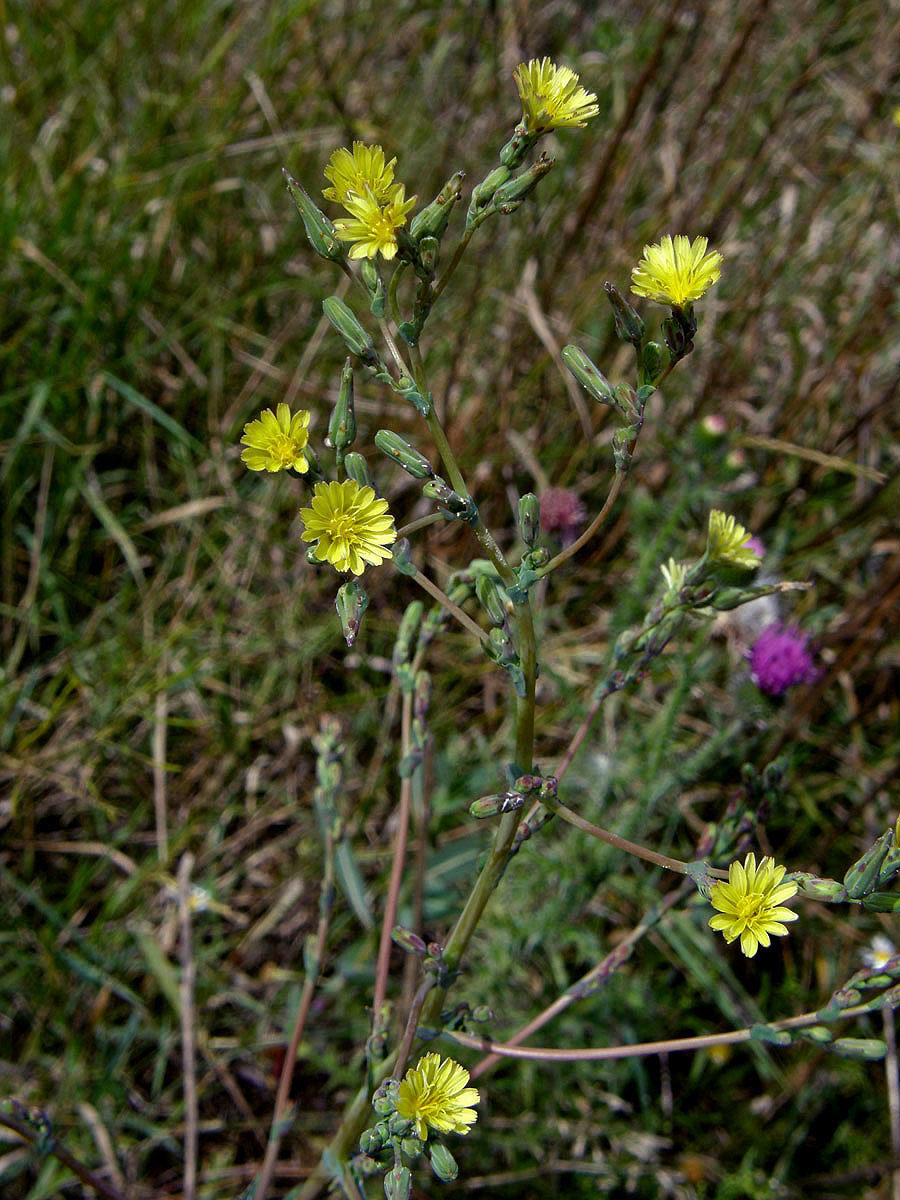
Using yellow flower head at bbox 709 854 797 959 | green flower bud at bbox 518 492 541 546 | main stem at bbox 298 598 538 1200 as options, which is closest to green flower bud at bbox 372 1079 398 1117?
main stem at bbox 298 598 538 1200

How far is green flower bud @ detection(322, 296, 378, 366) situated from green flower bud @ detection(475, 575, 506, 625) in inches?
12.6

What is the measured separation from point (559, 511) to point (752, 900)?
1.75 m

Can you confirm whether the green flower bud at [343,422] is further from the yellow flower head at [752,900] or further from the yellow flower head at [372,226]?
the yellow flower head at [752,900]

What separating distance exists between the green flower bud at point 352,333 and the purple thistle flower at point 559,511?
4.96 feet

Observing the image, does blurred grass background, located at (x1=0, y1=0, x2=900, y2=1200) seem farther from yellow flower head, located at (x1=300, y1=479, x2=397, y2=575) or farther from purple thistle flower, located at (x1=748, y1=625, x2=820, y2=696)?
yellow flower head, located at (x1=300, y1=479, x2=397, y2=575)

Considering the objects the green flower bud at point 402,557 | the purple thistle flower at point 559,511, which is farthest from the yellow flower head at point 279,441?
the purple thistle flower at point 559,511

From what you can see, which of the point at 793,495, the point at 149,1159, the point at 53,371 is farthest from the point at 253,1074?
the point at 793,495

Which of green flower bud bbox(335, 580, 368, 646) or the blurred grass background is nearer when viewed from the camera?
green flower bud bbox(335, 580, 368, 646)

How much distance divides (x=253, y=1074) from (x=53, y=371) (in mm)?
2080

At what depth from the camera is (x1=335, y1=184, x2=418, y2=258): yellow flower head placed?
1.28 meters

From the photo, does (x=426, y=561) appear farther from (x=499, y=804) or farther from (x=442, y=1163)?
(x=442, y=1163)

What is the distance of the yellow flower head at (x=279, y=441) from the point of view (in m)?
1.29

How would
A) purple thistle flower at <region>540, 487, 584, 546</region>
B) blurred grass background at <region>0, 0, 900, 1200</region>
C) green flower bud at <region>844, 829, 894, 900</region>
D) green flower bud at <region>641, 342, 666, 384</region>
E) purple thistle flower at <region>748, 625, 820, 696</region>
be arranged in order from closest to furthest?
green flower bud at <region>844, 829, 894, 900</region>, green flower bud at <region>641, 342, 666, 384</region>, purple thistle flower at <region>748, 625, 820, 696</region>, blurred grass background at <region>0, 0, 900, 1200</region>, purple thistle flower at <region>540, 487, 584, 546</region>

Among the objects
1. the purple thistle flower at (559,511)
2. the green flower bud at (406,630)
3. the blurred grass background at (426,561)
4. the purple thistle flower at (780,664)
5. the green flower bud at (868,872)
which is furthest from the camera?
the purple thistle flower at (559,511)
